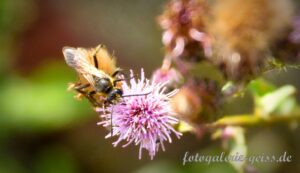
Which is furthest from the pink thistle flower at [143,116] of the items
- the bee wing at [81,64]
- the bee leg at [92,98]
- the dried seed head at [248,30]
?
the dried seed head at [248,30]

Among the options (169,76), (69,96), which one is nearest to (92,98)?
(169,76)

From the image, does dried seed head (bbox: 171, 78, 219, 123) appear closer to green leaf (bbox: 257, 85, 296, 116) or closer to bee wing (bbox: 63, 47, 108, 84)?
bee wing (bbox: 63, 47, 108, 84)

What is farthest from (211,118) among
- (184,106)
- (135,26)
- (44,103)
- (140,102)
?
(135,26)

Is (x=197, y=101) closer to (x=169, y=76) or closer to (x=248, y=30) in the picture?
(x=169, y=76)

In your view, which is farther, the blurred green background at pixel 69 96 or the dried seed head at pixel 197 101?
the blurred green background at pixel 69 96

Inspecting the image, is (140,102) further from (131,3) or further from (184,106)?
(131,3)

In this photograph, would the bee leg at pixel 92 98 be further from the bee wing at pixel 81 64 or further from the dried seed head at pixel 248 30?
the dried seed head at pixel 248 30
